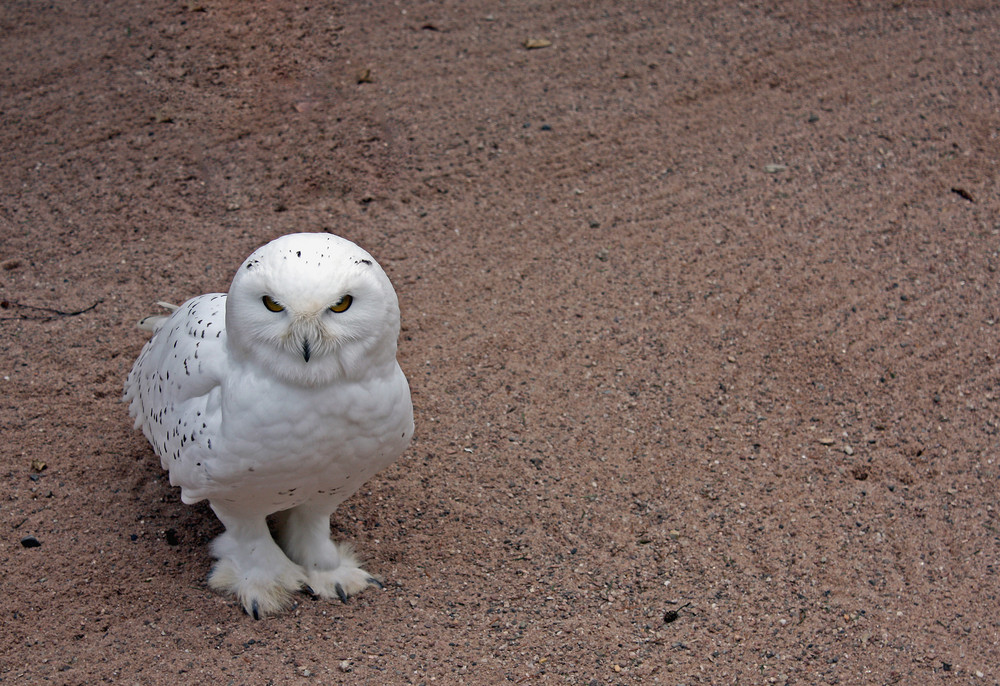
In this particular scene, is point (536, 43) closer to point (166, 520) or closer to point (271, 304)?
point (166, 520)

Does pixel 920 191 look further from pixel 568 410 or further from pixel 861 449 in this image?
pixel 568 410

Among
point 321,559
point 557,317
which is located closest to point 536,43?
point 557,317

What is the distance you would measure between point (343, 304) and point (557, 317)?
223cm

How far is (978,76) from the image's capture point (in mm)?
6133

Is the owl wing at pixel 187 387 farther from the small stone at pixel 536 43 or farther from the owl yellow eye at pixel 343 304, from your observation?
the small stone at pixel 536 43

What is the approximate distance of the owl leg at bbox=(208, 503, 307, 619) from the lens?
10.9 ft

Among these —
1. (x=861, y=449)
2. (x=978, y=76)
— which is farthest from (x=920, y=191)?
(x=861, y=449)

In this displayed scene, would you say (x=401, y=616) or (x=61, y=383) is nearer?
(x=401, y=616)

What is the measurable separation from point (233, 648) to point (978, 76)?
5810 mm

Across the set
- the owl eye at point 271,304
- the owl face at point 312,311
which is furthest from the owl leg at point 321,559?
the owl eye at point 271,304

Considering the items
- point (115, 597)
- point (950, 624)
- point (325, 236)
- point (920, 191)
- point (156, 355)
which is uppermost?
point (325, 236)

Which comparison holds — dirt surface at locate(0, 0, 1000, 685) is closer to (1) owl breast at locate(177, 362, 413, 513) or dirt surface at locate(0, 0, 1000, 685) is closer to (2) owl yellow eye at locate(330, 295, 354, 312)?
(1) owl breast at locate(177, 362, 413, 513)

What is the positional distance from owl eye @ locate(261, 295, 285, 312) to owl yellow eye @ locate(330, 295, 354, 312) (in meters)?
0.15

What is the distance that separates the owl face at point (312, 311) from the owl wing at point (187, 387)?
0.81ft
